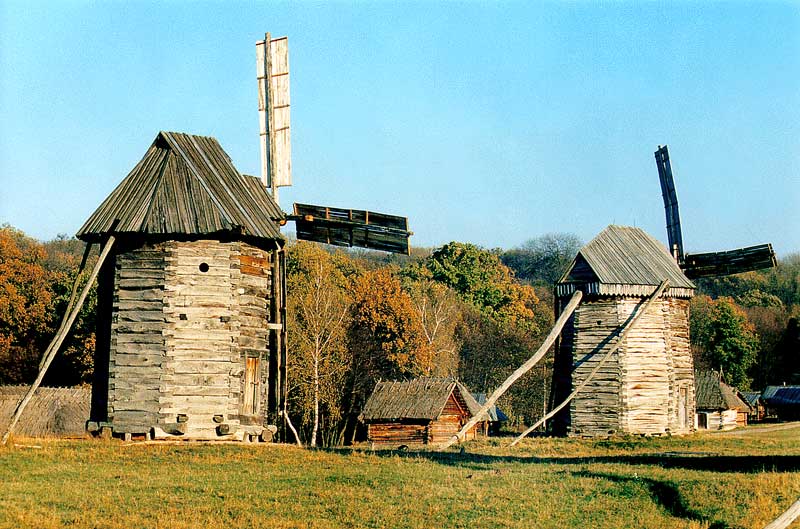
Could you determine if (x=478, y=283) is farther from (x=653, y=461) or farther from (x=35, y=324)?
(x=653, y=461)

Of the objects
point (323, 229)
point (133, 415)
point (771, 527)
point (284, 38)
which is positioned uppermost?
point (284, 38)

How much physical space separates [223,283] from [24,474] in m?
7.53

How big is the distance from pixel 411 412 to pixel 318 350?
20.2ft

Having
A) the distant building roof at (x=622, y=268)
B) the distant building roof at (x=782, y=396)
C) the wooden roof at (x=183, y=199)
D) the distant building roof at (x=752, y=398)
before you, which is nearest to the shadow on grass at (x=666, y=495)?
the wooden roof at (x=183, y=199)

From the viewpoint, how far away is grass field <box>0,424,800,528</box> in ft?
51.8

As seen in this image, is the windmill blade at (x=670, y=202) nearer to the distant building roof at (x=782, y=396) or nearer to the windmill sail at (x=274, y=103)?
the windmill sail at (x=274, y=103)

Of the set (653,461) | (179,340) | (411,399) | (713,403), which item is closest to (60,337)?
(179,340)

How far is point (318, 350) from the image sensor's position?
48.5 meters

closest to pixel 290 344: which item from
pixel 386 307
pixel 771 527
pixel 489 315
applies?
pixel 386 307

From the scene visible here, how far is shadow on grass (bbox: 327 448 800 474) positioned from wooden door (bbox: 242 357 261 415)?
2436 millimetres

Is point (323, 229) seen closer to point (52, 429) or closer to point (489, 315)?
point (52, 429)

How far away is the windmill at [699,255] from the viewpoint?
1476 inches

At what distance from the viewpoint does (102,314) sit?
2623 centimetres

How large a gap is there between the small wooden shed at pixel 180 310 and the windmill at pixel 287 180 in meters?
3.21
